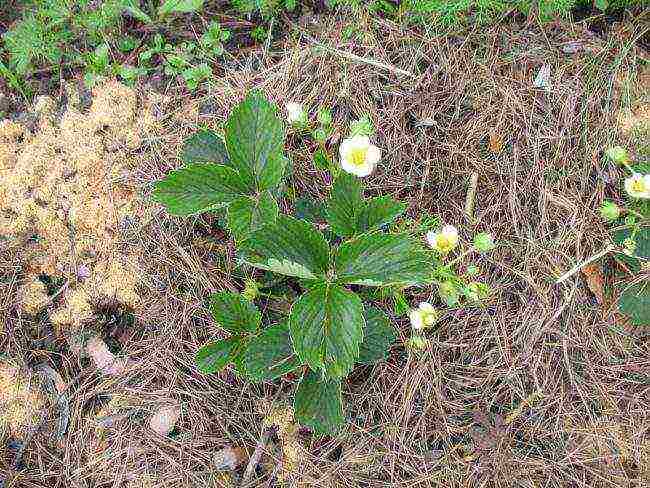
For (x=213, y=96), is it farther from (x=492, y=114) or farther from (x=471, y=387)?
(x=471, y=387)

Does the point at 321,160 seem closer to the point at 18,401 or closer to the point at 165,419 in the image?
the point at 165,419

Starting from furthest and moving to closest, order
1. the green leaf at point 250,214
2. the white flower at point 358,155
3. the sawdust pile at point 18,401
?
the sawdust pile at point 18,401
the white flower at point 358,155
the green leaf at point 250,214

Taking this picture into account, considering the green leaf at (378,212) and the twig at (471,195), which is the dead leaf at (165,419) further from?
the twig at (471,195)

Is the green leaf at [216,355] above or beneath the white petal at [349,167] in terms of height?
beneath

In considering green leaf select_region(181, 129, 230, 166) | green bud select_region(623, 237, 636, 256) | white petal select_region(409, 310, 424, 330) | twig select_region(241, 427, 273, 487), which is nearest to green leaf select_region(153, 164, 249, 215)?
green leaf select_region(181, 129, 230, 166)

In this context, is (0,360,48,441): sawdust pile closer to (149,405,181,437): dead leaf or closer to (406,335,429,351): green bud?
(149,405,181,437): dead leaf

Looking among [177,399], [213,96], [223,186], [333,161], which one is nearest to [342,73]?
[333,161]

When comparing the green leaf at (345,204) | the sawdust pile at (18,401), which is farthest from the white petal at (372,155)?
the sawdust pile at (18,401)
